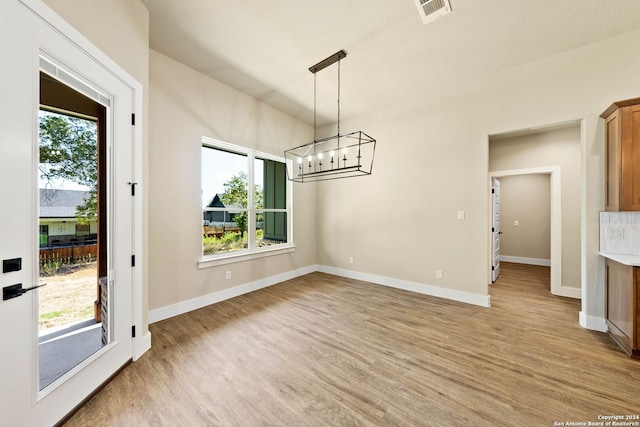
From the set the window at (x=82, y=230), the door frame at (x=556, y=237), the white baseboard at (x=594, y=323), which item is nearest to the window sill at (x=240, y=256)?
the window at (x=82, y=230)

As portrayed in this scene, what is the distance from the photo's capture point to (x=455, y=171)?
3650 millimetres

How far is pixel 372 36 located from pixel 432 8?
623 mm

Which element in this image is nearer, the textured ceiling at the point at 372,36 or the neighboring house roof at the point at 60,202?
the neighboring house roof at the point at 60,202

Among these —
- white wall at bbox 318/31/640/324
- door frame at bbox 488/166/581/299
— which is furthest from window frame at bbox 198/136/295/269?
door frame at bbox 488/166/581/299

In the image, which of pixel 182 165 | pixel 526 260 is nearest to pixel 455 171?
pixel 182 165

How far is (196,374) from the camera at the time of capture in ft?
6.29

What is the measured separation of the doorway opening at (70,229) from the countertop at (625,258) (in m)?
4.60

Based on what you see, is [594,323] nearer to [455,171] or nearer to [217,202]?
[455,171]

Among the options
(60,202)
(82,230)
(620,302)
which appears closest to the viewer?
(60,202)

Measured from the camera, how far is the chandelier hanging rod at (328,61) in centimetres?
285

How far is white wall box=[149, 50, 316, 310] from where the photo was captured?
9.43 ft

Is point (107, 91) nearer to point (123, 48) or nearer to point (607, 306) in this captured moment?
point (123, 48)

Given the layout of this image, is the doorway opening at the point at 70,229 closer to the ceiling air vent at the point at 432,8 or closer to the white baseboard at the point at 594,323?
the ceiling air vent at the point at 432,8

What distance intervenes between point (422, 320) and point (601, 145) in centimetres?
294
